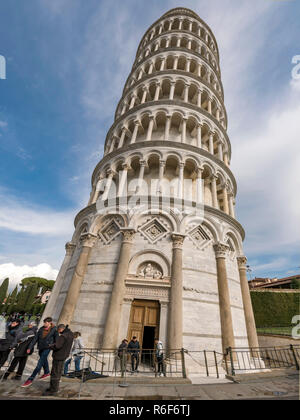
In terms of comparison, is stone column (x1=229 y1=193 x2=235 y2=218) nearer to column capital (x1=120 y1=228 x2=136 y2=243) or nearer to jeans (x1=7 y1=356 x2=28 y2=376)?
column capital (x1=120 y1=228 x2=136 y2=243)

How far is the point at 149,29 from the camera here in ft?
83.4

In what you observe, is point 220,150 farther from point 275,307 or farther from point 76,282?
point 275,307

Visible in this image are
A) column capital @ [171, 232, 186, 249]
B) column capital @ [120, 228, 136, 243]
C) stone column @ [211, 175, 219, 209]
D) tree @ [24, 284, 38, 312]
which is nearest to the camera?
column capital @ [171, 232, 186, 249]

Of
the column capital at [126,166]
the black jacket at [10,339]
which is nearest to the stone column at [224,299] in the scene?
the column capital at [126,166]

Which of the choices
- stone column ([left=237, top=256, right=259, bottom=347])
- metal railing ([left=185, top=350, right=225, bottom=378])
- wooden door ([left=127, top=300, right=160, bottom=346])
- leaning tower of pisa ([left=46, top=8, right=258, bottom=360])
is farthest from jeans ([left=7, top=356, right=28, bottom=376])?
stone column ([left=237, top=256, right=259, bottom=347])

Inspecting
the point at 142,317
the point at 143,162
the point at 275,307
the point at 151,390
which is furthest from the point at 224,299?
the point at 275,307

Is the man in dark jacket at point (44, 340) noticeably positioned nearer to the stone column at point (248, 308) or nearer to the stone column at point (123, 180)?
the stone column at point (123, 180)

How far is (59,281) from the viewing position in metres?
13.0

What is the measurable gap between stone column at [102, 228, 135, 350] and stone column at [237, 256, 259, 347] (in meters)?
8.20

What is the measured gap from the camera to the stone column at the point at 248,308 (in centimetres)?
1180

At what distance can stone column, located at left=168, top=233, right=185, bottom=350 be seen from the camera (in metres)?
8.62

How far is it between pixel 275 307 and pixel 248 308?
15465 millimetres
